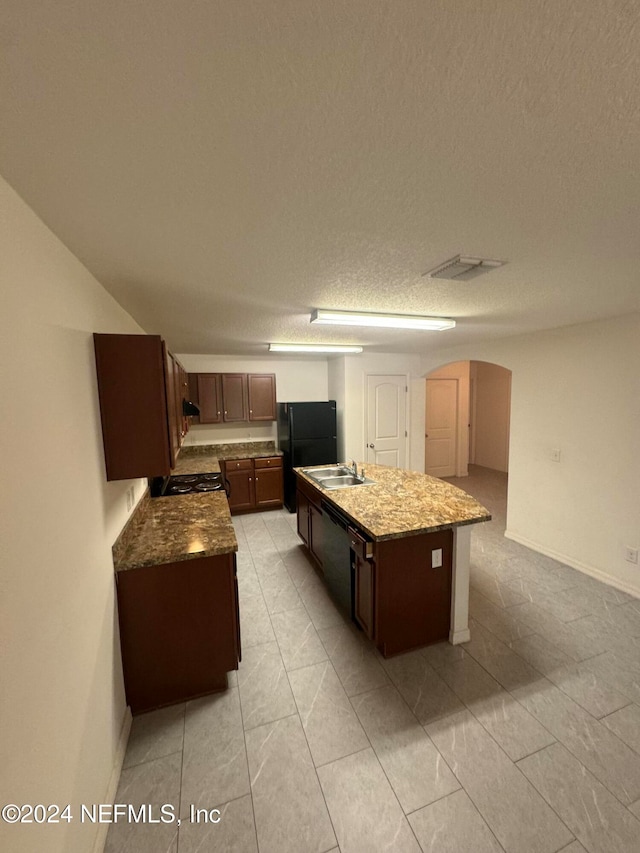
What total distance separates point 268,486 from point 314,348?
2096mm

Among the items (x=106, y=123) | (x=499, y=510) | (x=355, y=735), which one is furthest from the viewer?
(x=499, y=510)

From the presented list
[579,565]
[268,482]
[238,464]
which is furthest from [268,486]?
[579,565]

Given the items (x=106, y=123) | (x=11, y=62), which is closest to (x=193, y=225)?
(x=106, y=123)

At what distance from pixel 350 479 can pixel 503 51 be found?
3.00m

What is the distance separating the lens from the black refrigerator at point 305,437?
4684 mm

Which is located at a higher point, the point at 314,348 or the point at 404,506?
the point at 314,348

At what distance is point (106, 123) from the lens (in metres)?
0.73

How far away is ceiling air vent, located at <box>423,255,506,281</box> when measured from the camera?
153cm

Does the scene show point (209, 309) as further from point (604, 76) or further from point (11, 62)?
point (604, 76)

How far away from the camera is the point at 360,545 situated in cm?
225

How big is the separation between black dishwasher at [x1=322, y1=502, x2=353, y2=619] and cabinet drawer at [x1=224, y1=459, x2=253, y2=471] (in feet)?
7.09

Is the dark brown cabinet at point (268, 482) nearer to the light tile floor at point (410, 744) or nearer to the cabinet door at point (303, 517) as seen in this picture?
the cabinet door at point (303, 517)

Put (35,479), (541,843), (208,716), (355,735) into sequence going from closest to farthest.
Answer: (35,479) → (541,843) → (355,735) → (208,716)

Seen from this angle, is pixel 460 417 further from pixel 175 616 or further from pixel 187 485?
pixel 175 616
